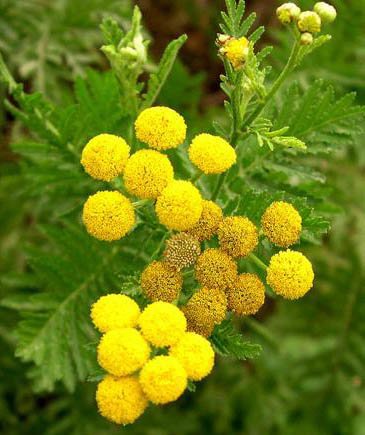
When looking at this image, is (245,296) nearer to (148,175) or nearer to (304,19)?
(148,175)

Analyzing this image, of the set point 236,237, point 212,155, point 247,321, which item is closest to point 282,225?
point 236,237

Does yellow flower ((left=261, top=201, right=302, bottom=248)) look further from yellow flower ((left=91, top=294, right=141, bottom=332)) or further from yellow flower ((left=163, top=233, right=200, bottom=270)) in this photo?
yellow flower ((left=91, top=294, right=141, bottom=332))

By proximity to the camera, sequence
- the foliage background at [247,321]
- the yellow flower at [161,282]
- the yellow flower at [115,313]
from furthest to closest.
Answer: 1. the foliage background at [247,321]
2. the yellow flower at [161,282]
3. the yellow flower at [115,313]

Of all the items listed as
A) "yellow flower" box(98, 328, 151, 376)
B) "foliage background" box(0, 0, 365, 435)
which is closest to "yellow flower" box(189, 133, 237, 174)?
"yellow flower" box(98, 328, 151, 376)

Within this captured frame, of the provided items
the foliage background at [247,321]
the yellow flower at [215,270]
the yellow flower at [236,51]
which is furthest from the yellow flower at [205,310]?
the foliage background at [247,321]

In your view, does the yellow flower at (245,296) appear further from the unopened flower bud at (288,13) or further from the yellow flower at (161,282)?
the unopened flower bud at (288,13)

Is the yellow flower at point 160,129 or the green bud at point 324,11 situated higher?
the green bud at point 324,11

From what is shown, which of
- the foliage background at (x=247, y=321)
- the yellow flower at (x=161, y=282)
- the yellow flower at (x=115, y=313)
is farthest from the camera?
the foliage background at (x=247, y=321)

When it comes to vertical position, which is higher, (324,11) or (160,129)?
(324,11)

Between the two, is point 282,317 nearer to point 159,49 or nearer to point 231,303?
point 159,49
